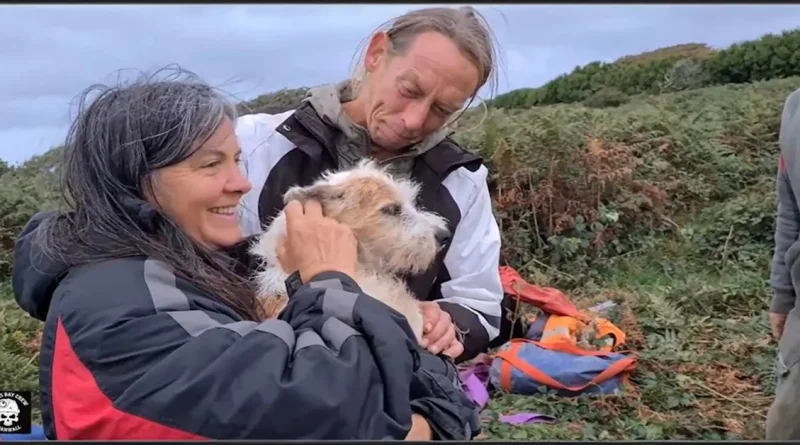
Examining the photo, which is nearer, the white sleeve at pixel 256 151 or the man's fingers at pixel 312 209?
the man's fingers at pixel 312 209

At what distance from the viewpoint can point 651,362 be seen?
721 cm

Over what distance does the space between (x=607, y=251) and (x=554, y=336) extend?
3.79 meters

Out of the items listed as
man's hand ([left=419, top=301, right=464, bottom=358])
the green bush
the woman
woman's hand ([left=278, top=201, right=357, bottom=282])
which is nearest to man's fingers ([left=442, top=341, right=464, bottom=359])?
man's hand ([left=419, top=301, right=464, bottom=358])

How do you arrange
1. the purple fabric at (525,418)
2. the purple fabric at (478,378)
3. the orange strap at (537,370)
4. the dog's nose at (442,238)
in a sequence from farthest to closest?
the orange strap at (537,370) → the purple fabric at (525,418) → the purple fabric at (478,378) → the dog's nose at (442,238)

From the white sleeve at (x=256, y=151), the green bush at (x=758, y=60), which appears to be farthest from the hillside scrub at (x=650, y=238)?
the white sleeve at (x=256, y=151)

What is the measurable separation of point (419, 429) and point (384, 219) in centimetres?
179

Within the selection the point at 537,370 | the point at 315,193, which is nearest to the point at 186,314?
the point at 315,193

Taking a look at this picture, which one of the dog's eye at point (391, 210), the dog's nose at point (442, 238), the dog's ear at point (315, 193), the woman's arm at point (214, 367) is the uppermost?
the dog's ear at point (315, 193)

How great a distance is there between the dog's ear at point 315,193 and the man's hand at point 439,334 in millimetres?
678

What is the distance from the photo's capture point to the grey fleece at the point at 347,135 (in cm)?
378

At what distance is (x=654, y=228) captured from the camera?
1100 centimetres

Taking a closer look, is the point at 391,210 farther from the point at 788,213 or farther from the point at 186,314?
Answer: the point at 788,213

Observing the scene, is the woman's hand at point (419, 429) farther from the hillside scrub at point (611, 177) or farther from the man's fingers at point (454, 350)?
the hillside scrub at point (611, 177)

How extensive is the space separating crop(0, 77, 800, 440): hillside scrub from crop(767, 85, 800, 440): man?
5.50ft
